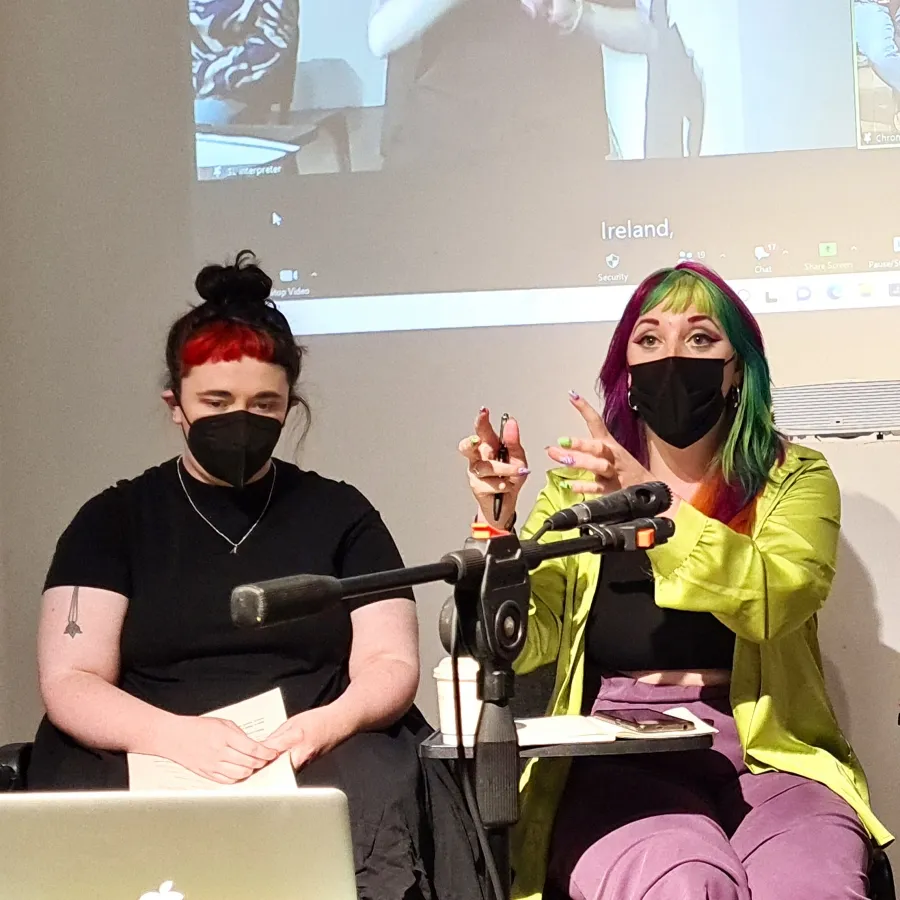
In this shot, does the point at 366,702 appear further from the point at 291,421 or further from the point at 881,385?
the point at 881,385

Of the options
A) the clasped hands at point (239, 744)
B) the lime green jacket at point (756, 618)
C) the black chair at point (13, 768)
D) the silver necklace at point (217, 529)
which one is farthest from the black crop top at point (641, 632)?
the black chair at point (13, 768)

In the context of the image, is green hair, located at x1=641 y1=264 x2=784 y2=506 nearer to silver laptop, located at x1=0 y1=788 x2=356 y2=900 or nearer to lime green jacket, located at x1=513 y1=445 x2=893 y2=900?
lime green jacket, located at x1=513 y1=445 x2=893 y2=900

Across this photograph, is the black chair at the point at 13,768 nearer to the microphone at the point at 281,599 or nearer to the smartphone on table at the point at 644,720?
the smartphone on table at the point at 644,720

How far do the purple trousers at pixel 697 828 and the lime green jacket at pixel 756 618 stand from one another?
0.12 feet

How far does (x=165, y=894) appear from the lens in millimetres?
1019

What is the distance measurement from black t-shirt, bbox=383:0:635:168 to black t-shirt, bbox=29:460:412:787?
90 centimetres

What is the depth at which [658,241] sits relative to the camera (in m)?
2.44

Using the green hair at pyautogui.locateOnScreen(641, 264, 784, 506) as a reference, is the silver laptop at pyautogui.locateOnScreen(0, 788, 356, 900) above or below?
below

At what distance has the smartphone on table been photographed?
153cm

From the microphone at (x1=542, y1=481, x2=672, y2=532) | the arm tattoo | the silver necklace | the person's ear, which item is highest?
the person's ear

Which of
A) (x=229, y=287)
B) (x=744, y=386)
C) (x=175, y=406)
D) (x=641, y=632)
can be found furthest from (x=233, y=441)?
(x=744, y=386)

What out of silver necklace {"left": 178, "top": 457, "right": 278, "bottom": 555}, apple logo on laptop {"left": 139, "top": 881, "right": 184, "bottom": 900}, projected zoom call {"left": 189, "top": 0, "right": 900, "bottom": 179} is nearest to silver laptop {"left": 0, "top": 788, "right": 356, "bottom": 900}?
apple logo on laptop {"left": 139, "top": 881, "right": 184, "bottom": 900}

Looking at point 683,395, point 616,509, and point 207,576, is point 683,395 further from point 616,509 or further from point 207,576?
point 207,576

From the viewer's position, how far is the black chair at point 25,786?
167 centimetres
